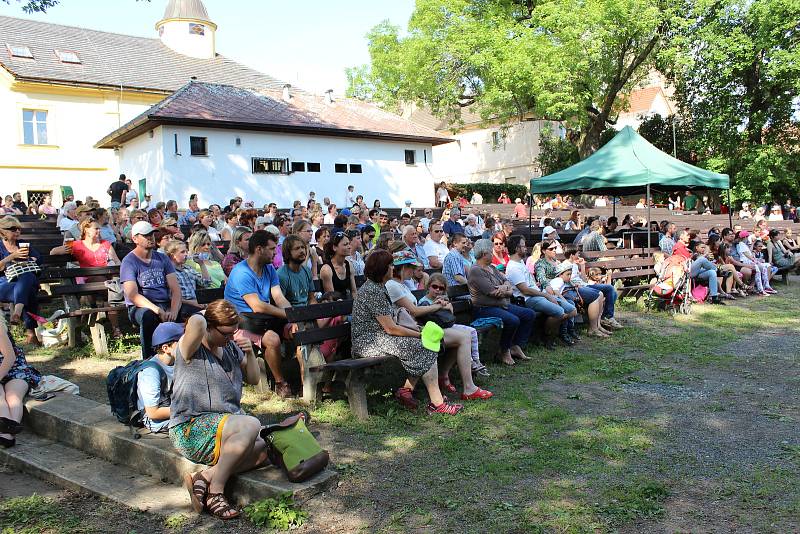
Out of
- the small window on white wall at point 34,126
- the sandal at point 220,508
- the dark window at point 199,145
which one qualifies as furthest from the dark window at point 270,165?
the sandal at point 220,508

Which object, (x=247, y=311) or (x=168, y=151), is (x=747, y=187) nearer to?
(x=168, y=151)

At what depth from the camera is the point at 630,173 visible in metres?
14.9

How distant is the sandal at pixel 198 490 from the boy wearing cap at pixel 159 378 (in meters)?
0.73

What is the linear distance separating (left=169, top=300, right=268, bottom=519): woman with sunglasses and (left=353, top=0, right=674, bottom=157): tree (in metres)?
24.0

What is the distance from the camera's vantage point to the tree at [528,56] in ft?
86.6

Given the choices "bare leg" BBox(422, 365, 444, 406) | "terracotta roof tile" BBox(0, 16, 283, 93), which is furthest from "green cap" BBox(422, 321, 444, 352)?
"terracotta roof tile" BBox(0, 16, 283, 93)

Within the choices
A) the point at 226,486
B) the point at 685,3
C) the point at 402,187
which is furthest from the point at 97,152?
the point at 226,486

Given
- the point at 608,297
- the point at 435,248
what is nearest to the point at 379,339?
the point at 608,297

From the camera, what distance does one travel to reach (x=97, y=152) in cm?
3266

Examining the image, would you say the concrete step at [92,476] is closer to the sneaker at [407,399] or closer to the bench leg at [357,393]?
the bench leg at [357,393]

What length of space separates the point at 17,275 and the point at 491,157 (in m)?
40.7

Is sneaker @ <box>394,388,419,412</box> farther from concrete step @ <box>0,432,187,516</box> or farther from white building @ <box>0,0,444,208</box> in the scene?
white building @ <box>0,0,444,208</box>

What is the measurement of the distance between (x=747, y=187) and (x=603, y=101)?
7477mm

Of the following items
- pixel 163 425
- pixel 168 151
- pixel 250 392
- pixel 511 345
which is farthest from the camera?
pixel 168 151
